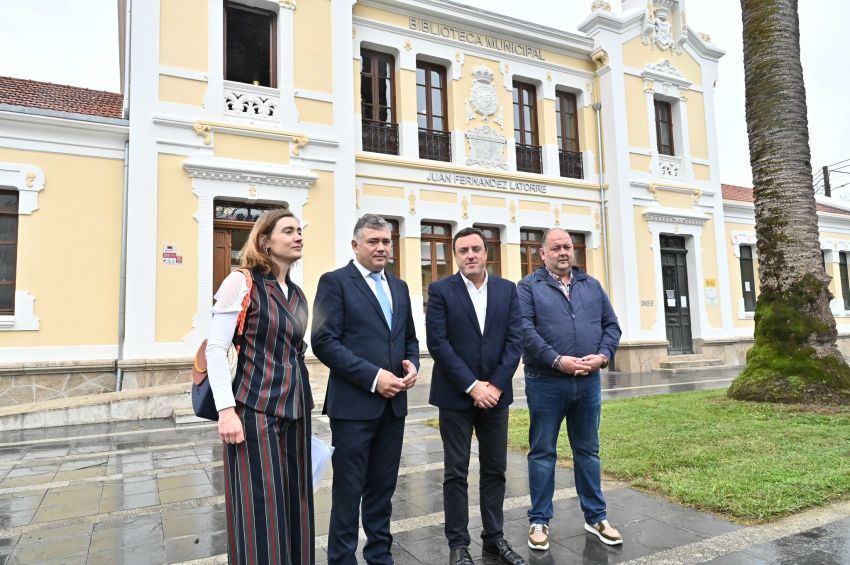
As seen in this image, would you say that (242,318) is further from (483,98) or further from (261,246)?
(483,98)

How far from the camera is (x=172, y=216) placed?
Answer: 1090 centimetres

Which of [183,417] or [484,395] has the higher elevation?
[484,395]

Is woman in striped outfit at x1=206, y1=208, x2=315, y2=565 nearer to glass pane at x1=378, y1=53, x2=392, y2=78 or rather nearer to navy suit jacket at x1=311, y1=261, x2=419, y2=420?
navy suit jacket at x1=311, y1=261, x2=419, y2=420

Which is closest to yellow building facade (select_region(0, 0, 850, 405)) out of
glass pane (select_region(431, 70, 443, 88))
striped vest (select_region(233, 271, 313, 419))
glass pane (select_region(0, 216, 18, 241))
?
glass pane (select_region(431, 70, 443, 88))

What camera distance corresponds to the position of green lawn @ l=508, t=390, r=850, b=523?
423 centimetres

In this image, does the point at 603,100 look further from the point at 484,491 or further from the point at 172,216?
the point at 484,491

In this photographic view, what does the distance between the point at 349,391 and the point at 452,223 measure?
11.6 meters

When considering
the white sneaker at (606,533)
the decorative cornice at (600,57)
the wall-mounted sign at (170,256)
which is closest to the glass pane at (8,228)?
the wall-mounted sign at (170,256)

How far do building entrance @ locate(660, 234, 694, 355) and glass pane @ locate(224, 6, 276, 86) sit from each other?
39.5ft

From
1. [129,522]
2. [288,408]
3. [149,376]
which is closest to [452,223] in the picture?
[149,376]

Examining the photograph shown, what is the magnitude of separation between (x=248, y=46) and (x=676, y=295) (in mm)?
13562

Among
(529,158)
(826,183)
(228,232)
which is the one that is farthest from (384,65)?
(826,183)

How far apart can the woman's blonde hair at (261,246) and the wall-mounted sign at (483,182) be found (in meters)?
11.5

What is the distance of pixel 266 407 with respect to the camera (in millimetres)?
2582
